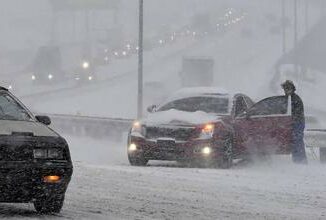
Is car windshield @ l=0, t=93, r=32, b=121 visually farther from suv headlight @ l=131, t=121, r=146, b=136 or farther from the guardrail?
the guardrail

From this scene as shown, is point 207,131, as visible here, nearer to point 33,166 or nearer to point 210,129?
point 210,129

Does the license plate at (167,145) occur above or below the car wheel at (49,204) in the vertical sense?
below

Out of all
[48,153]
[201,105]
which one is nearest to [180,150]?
[201,105]

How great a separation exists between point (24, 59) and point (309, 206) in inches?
4053

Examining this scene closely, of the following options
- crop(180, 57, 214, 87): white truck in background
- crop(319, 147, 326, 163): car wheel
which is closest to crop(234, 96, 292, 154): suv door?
crop(319, 147, 326, 163): car wheel

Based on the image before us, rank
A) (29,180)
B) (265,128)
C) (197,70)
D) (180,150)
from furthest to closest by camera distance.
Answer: (197,70) → (265,128) → (180,150) → (29,180)

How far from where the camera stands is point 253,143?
15.6 m

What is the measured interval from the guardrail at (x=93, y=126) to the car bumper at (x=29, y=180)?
55.9 ft

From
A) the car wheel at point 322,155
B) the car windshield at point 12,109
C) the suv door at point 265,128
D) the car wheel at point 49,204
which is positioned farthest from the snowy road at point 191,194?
the car wheel at point 322,155

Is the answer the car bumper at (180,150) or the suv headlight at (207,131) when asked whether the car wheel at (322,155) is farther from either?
the suv headlight at (207,131)

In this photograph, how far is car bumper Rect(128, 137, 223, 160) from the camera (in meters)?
14.5

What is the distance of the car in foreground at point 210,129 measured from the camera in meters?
14.5

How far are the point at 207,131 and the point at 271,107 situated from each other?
1.98 meters

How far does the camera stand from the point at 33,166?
26.6ft
